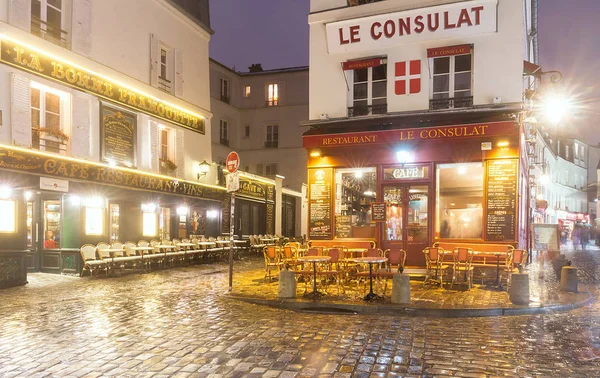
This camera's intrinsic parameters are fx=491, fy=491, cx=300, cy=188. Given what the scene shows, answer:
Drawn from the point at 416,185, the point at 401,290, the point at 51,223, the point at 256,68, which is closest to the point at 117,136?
the point at 51,223

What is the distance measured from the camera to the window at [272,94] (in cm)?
3177

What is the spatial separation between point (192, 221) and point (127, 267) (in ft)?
15.0

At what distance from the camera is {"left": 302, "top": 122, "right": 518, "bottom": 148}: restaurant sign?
1279 cm

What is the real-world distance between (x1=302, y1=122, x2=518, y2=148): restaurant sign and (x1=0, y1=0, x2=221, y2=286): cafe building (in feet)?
19.9

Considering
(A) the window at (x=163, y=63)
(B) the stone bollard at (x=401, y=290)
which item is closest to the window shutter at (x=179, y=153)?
(A) the window at (x=163, y=63)

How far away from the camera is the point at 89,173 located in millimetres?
13992

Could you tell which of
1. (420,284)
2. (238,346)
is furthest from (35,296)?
(420,284)

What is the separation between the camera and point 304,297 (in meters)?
9.64

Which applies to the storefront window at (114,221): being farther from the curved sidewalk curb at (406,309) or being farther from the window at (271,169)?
the window at (271,169)

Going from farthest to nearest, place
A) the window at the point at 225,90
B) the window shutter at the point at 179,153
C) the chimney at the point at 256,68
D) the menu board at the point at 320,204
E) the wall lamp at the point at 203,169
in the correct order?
the chimney at the point at 256,68 → the window at the point at 225,90 → the wall lamp at the point at 203,169 → the window shutter at the point at 179,153 → the menu board at the point at 320,204

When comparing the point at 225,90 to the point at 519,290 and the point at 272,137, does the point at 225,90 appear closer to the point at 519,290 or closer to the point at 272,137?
the point at 272,137

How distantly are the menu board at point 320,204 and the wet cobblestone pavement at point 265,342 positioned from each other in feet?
16.8

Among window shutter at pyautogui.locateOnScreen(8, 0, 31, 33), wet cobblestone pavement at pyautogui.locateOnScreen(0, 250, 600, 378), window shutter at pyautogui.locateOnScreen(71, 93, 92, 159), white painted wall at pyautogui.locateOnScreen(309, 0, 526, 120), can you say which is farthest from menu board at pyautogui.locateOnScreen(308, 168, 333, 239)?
window shutter at pyautogui.locateOnScreen(8, 0, 31, 33)

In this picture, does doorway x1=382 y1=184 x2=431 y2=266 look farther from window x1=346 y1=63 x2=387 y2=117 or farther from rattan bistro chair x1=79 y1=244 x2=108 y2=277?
rattan bistro chair x1=79 y1=244 x2=108 y2=277
